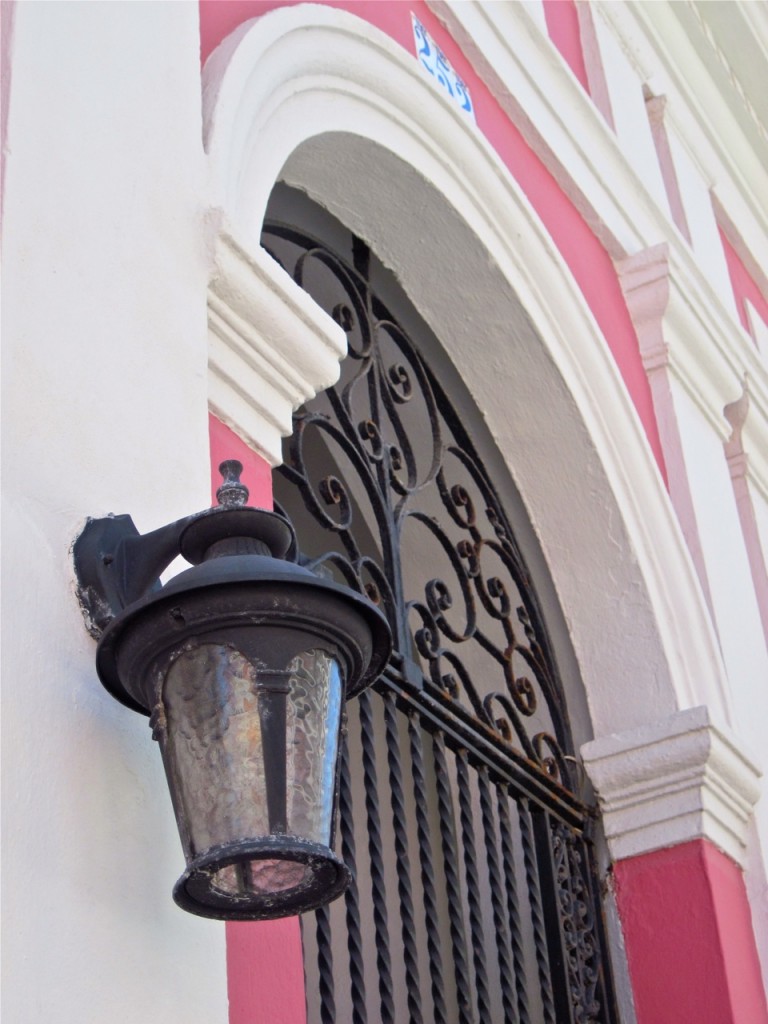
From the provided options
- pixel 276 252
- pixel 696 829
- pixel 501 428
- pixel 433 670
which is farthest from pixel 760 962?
pixel 276 252

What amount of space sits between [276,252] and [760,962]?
6.53ft

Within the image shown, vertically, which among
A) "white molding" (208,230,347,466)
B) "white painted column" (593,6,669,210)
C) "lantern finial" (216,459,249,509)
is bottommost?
"lantern finial" (216,459,249,509)

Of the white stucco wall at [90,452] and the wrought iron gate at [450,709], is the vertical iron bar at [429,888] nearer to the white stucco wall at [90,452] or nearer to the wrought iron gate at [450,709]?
the wrought iron gate at [450,709]

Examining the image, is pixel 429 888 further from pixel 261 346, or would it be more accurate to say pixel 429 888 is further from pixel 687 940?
pixel 261 346

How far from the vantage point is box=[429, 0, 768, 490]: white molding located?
4.38m

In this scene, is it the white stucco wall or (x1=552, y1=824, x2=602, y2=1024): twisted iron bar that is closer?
the white stucco wall

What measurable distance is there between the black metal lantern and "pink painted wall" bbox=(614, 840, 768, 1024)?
2099 millimetres

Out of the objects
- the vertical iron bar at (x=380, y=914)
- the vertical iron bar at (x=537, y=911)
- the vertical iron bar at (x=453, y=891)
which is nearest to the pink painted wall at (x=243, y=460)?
the vertical iron bar at (x=380, y=914)

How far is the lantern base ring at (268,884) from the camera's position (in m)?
1.75

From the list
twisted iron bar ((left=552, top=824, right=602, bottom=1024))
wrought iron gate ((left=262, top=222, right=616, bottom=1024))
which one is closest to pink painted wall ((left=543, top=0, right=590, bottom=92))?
wrought iron gate ((left=262, top=222, right=616, bottom=1024))

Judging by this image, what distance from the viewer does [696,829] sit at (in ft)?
12.7

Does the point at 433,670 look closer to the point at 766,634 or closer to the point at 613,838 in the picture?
the point at 613,838

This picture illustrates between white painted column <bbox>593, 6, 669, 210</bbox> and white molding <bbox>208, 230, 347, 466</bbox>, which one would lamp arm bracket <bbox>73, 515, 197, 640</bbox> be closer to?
white molding <bbox>208, 230, 347, 466</bbox>

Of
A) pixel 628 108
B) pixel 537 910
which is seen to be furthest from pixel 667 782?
pixel 628 108
